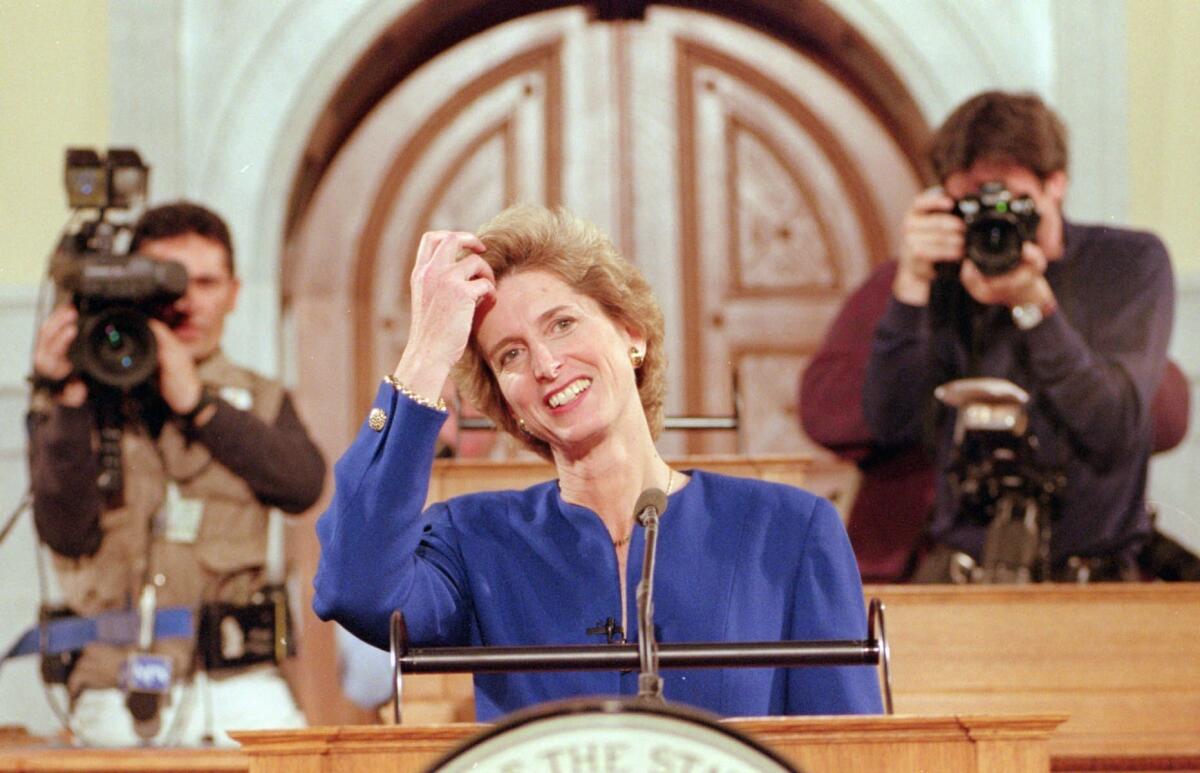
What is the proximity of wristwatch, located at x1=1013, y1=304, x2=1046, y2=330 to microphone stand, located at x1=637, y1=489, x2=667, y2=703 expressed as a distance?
230 cm

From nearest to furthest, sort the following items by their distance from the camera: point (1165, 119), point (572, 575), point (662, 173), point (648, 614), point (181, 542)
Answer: point (648, 614), point (572, 575), point (181, 542), point (1165, 119), point (662, 173)

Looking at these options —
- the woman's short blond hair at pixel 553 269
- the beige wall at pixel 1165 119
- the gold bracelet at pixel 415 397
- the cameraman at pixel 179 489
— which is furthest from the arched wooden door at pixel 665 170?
the gold bracelet at pixel 415 397

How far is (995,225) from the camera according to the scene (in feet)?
11.4

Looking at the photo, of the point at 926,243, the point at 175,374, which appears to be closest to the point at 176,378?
the point at 175,374

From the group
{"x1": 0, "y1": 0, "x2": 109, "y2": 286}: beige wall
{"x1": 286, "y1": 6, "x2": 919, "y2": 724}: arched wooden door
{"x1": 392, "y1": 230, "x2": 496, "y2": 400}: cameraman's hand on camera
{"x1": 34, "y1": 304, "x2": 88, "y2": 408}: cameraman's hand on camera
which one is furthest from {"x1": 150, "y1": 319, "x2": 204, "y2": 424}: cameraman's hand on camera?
{"x1": 392, "y1": 230, "x2": 496, "y2": 400}: cameraman's hand on camera

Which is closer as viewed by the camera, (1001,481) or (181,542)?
(1001,481)

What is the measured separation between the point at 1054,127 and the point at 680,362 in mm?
1285

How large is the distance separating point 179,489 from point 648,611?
259cm

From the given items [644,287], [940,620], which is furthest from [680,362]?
[644,287]

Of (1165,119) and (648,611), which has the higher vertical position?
(1165,119)

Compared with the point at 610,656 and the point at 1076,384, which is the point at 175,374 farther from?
the point at 610,656

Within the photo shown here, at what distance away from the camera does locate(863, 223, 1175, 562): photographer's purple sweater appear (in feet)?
11.3

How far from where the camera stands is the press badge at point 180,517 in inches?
140

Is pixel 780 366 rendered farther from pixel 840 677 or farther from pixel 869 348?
pixel 840 677
